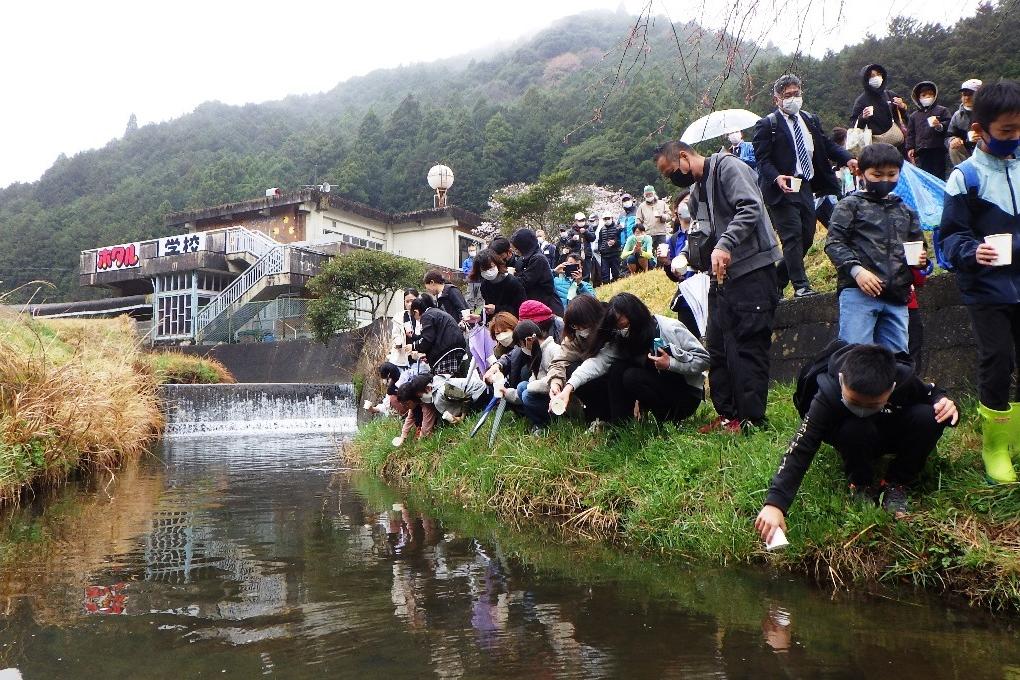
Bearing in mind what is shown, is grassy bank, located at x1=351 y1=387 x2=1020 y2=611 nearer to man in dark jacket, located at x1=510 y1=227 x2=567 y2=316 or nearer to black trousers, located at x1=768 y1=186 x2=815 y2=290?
black trousers, located at x1=768 y1=186 x2=815 y2=290

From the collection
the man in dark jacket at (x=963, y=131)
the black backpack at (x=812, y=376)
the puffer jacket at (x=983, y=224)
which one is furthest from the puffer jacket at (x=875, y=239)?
the man in dark jacket at (x=963, y=131)

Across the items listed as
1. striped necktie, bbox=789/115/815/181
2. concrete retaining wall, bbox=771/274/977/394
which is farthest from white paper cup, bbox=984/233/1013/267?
striped necktie, bbox=789/115/815/181

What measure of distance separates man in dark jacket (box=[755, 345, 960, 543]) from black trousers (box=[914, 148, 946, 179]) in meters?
5.99

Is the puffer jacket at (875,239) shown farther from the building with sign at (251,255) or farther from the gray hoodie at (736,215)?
the building with sign at (251,255)

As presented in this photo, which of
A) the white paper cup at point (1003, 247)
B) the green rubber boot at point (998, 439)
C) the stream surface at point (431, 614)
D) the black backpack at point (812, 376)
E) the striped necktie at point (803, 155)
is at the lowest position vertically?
the stream surface at point (431, 614)

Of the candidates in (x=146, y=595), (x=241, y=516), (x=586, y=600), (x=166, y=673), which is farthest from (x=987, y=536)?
(x=241, y=516)

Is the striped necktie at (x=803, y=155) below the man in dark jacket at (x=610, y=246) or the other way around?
below

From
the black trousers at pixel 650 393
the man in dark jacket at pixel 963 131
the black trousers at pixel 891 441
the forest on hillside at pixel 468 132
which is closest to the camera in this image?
the black trousers at pixel 891 441

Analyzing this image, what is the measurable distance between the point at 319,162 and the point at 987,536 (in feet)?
166

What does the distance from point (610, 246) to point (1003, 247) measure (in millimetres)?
9800

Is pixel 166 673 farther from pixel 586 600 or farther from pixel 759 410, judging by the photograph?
pixel 759 410

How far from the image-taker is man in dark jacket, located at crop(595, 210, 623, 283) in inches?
497

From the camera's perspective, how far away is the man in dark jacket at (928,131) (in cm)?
778

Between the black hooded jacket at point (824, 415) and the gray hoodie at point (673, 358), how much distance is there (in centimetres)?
124
